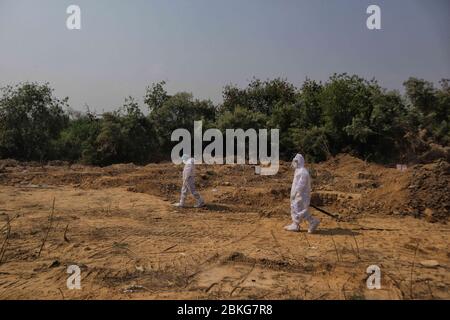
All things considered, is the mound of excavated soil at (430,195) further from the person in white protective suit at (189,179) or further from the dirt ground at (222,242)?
the person in white protective suit at (189,179)

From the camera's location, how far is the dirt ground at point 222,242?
5969mm

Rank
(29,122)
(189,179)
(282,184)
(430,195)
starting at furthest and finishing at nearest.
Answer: (29,122)
(282,184)
(189,179)
(430,195)

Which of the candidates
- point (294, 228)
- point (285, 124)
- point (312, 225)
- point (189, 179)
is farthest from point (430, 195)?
point (285, 124)

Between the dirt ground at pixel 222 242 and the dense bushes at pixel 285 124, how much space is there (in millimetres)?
6066

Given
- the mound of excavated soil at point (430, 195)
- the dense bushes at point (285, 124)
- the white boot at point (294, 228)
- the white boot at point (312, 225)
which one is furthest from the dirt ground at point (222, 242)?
the dense bushes at point (285, 124)

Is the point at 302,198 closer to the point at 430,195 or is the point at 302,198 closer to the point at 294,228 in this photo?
the point at 294,228

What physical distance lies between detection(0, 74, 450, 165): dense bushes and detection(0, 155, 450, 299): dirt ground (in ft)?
19.9

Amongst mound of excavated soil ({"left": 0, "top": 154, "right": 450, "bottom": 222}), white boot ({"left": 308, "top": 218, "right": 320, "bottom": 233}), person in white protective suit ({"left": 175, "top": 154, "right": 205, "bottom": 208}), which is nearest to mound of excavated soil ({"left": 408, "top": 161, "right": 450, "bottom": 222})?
mound of excavated soil ({"left": 0, "top": 154, "right": 450, "bottom": 222})

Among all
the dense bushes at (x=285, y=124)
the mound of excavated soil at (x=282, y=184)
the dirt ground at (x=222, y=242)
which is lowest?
the dirt ground at (x=222, y=242)

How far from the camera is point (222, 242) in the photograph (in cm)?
827

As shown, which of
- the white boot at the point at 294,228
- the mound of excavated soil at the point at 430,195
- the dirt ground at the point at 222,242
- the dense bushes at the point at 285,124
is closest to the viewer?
the dirt ground at the point at 222,242

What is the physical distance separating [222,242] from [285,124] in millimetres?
15606

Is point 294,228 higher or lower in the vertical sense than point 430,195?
lower
